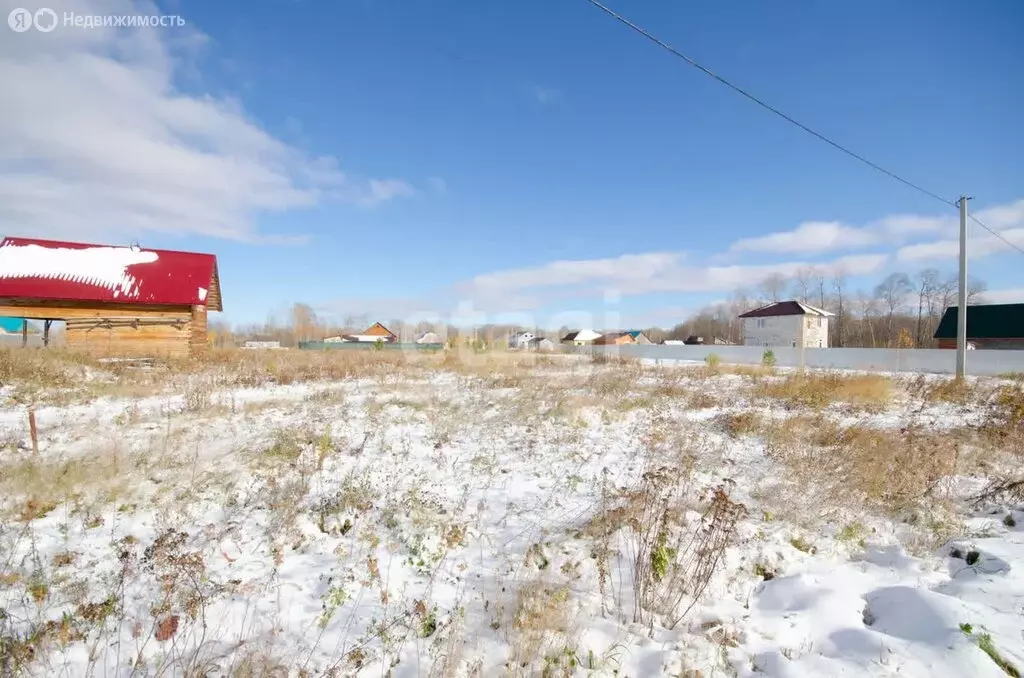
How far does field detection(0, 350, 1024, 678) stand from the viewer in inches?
101

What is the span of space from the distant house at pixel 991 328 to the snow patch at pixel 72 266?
52.5m

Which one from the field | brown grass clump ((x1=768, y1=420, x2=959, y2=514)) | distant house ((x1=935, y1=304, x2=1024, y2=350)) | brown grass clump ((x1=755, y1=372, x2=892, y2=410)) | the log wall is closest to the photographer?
the field

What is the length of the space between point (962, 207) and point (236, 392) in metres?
22.1

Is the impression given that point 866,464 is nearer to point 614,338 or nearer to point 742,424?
point 742,424

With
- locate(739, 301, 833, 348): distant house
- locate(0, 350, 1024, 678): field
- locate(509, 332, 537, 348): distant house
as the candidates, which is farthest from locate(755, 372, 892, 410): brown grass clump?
locate(509, 332, 537, 348): distant house

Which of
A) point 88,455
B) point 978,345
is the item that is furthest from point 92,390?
point 978,345

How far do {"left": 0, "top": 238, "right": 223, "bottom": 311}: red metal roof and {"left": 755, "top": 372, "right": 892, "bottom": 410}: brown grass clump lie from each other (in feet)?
68.9

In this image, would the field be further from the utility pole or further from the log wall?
the log wall

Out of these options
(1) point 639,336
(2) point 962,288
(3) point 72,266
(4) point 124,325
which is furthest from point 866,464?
(1) point 639,336

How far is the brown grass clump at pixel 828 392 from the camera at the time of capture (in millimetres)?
10258

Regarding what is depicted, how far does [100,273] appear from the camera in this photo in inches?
666

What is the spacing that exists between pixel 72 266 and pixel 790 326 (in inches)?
2000

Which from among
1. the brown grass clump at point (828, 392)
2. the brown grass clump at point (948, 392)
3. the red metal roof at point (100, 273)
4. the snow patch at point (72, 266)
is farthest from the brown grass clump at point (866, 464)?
the snow patch at point (72, 266)

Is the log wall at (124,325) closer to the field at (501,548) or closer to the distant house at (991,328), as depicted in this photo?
the field at (501,548)
